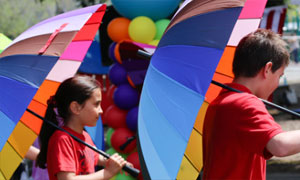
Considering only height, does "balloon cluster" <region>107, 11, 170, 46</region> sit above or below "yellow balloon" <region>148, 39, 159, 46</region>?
above

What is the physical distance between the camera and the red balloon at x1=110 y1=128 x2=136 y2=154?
5.79 m

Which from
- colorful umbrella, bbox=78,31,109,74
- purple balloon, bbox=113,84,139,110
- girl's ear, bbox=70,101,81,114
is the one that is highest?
girl's ear, bbox=70,101,81,114

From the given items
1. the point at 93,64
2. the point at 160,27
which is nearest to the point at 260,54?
the point at 160,27

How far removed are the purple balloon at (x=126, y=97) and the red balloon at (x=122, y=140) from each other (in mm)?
319

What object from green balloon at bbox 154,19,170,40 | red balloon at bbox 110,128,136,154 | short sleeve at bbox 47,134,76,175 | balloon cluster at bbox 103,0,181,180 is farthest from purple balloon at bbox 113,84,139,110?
short sleeve at bbox 47,134,76,175

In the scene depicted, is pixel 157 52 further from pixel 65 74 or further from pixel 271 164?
pixel 271 164

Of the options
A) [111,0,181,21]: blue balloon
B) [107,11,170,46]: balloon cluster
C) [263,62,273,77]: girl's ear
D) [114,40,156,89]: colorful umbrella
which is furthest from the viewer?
[111,0,181,21]: blue balloon

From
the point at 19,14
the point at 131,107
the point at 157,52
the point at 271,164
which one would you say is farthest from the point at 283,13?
the point at 19,14

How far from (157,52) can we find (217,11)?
1.19ft

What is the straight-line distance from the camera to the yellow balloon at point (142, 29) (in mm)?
5658

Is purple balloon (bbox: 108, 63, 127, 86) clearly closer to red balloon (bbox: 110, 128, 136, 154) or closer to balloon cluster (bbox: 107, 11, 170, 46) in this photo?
balloon cluster (bbox: 107, 11, 170, 46)

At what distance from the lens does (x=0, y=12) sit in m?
28.5

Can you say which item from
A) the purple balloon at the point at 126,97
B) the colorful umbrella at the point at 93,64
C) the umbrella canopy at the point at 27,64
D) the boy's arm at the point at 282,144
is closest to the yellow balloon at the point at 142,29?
the purple balloon at the point at 126,97

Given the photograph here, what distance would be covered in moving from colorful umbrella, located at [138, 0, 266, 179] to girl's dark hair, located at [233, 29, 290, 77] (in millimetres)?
248
